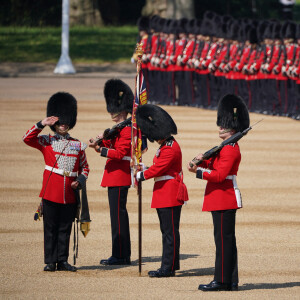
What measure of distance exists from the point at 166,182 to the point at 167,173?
0.23ft

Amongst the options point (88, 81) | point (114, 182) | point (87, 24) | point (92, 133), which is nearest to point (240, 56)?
point (92, 133)

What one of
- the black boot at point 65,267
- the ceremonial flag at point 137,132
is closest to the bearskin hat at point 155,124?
the ceremonial flag at point 137,132

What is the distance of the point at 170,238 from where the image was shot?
794 centimetres

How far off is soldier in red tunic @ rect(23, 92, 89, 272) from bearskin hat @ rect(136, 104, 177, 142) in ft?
1.80

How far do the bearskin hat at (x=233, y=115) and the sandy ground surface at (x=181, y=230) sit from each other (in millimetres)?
1192

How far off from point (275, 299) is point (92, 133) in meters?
8.93

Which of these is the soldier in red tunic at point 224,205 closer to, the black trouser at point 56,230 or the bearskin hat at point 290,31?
the black trouser at point 56,230

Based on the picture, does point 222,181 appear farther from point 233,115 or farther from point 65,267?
point 65,267

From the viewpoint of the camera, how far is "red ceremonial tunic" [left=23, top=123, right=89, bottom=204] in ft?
26.4

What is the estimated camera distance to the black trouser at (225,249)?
745 cm

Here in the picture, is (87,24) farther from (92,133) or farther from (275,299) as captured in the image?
(275,299)

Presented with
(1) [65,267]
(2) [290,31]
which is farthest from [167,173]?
(2) [290,31]

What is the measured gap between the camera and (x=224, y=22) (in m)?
19.8

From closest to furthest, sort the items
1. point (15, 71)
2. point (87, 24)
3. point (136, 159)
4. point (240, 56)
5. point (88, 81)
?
point (136, 159)
point (240, 56)
point (88, 81)
point (15, 71)
point (87, 24)
